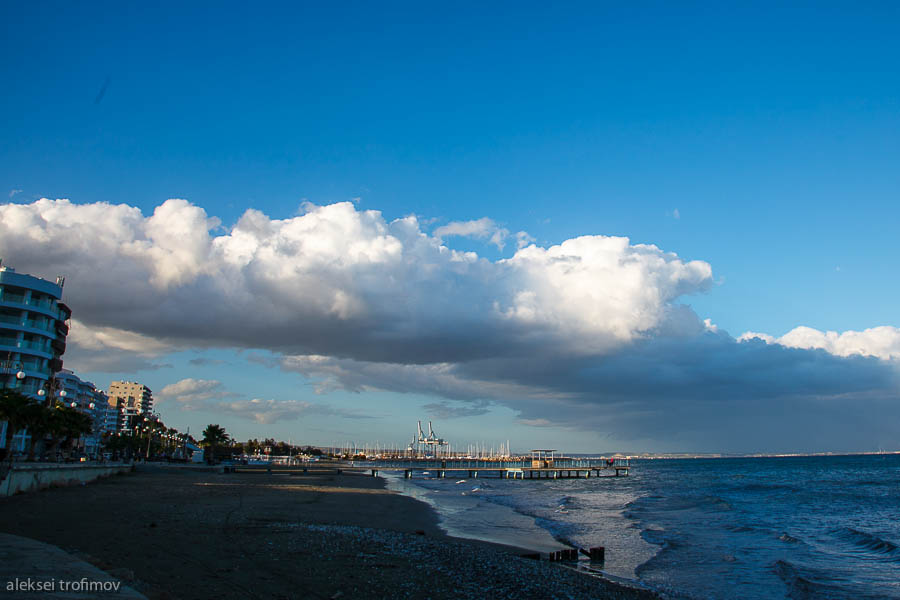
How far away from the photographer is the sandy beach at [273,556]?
1364 centimetres

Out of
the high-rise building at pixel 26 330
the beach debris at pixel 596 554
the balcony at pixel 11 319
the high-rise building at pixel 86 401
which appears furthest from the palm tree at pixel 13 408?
the high-rise building at pixel 86 401

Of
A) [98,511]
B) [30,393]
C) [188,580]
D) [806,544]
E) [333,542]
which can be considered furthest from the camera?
[30,393]

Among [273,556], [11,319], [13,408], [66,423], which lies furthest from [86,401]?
[273,556]

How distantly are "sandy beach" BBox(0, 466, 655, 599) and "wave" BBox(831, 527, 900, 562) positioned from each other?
19.5 meters

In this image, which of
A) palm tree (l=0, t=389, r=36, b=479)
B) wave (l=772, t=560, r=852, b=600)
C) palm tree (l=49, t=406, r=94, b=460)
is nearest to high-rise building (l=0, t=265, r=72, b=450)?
palm tree (l=49, t=406, r=94, b=460)

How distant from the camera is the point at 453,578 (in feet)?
52.3

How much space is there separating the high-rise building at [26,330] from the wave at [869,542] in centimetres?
6543

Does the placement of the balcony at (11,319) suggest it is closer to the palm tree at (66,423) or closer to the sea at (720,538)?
the palm tree at (66,423)

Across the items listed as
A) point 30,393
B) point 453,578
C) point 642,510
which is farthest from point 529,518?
point 30,393

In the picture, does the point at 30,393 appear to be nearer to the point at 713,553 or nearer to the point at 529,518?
the point at 529,518

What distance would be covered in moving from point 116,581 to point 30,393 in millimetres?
56284

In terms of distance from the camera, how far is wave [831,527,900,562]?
28705mm

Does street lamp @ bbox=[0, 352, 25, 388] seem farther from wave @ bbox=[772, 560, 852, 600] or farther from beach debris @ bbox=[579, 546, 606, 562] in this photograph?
wave @ bbox=[772, 560, 852, 600]

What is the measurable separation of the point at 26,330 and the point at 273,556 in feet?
173
